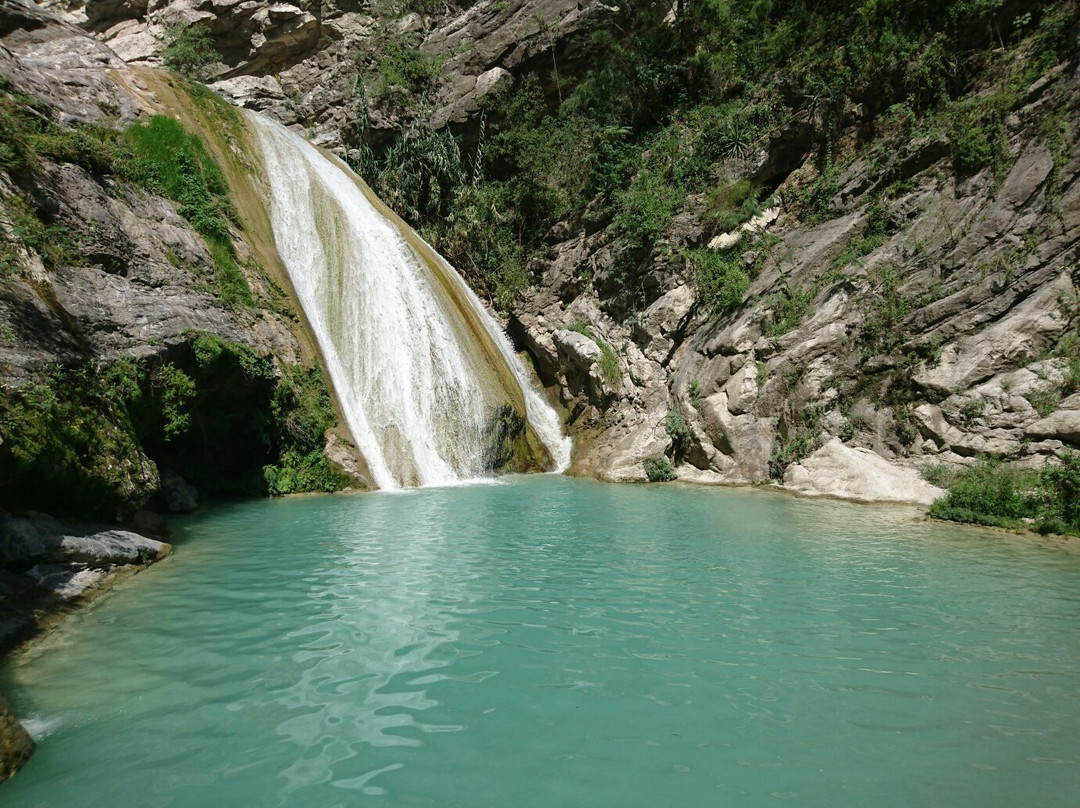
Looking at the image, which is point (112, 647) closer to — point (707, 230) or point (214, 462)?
point (214, 462)

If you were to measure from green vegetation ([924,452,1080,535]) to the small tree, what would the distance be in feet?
111

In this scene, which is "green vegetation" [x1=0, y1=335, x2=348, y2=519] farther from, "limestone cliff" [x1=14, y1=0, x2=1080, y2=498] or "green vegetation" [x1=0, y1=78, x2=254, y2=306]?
"limestone cliff" [x1=14, y1=0, x2=1080, y2=498]

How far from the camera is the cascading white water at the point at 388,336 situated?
48.5 ft

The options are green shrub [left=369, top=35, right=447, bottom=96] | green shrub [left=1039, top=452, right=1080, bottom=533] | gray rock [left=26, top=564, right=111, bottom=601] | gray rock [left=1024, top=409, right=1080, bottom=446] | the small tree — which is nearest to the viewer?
gray rock [left=26, top=564, right=111, bottom=601]

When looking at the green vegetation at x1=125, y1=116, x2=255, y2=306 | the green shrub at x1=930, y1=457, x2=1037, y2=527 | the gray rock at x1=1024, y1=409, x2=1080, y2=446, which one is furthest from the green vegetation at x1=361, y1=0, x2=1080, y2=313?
the green vegetation at x1=125, y1=116, x2=255, y2=306

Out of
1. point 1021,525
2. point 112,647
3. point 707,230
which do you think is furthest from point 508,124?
point 112,647

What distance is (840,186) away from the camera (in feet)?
54.2

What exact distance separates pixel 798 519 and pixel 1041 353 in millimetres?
5402

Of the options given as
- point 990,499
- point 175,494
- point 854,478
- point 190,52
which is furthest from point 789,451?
point 190,52

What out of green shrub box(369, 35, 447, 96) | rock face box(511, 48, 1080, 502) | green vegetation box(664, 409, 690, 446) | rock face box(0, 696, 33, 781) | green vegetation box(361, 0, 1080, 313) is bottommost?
rock face box(0, 696, 33, 781)

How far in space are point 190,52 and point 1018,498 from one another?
118 ft

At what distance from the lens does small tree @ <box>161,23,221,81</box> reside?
1138 inches

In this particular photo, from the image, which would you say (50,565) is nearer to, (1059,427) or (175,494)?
(175,494)

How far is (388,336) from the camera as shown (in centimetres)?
1600
